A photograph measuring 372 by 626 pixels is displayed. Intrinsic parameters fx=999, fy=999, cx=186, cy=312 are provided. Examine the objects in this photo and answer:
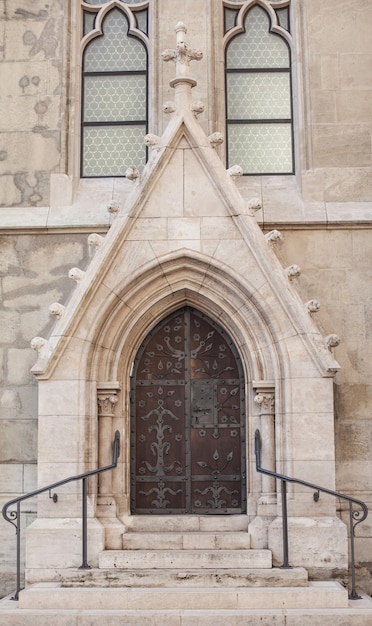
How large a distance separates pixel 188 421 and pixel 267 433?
90cm

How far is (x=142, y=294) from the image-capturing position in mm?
10250

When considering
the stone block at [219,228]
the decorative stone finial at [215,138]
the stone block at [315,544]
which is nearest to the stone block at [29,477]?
the stone block at [315,544]

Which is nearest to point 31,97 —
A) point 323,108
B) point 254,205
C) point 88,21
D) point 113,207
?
point 88,21

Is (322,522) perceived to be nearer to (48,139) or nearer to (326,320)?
(326,320)

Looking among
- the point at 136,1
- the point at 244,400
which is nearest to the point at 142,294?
the point at 244,400

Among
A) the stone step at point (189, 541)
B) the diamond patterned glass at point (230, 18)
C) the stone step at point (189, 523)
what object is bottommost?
the stone step at point (189, 541)

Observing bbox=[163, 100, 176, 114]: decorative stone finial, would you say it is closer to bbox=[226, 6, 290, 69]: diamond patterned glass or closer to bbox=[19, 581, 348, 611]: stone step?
bbox=[226, 6, 290, 69]: diamond patterned glass

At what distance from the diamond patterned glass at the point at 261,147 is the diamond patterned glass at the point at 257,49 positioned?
0.74 meters

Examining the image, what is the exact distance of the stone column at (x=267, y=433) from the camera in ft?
32.6

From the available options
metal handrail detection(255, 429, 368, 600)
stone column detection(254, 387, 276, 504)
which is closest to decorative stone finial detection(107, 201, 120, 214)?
stone column detection(254, 387, 276, 504)

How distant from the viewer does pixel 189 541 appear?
31.9 feet

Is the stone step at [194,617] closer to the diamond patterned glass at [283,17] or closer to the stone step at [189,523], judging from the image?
the stone step at [189,523]

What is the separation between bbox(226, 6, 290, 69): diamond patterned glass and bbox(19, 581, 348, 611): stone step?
5.92 m

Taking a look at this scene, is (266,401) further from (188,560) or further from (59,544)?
(59,544)
